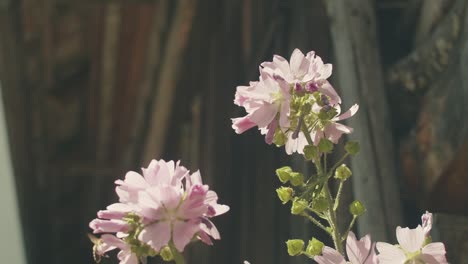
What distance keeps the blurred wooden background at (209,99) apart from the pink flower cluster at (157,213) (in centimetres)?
72

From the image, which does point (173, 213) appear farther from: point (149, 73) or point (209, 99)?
point (149, 73)

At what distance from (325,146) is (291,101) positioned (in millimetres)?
58

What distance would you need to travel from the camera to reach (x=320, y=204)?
90 cm

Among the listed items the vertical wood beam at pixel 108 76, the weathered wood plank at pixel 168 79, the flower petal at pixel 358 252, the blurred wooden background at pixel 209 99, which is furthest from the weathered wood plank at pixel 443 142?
the vertical wood beam at pixel 108 76

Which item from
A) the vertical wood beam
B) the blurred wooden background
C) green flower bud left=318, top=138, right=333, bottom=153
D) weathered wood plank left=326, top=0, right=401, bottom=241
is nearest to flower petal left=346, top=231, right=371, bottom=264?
green flower bud left=318, top=138, right=333, bottom=153

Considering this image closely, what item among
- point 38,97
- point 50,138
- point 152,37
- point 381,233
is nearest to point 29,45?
point 38,97

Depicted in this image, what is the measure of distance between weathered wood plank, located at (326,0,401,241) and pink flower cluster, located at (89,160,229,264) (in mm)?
813

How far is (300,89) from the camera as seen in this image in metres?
0.90

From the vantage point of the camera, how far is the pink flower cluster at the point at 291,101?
89 cm

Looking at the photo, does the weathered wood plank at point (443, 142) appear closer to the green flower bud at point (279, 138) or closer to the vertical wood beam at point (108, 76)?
the green flower bud at point (279, 138)

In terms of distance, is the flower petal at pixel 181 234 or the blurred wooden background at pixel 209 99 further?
the blurred wooden background at pixel 209 99

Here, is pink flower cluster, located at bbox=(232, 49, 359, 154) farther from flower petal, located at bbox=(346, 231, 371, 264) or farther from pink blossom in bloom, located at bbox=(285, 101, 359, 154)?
flower petal, located at bbox=(346, 231, 371, 264)

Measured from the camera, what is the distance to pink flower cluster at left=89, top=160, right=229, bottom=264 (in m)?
0.83

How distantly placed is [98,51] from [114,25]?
31 centimetres
